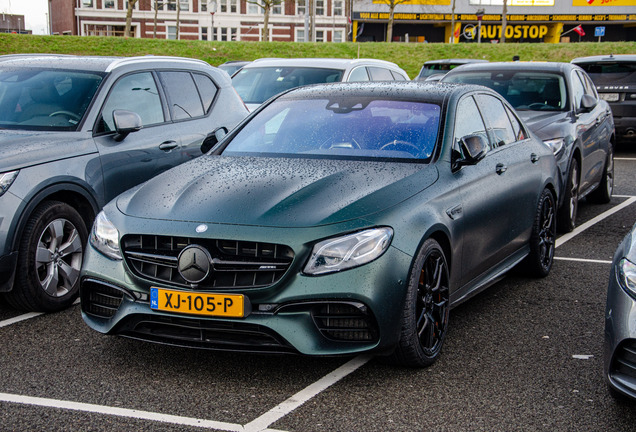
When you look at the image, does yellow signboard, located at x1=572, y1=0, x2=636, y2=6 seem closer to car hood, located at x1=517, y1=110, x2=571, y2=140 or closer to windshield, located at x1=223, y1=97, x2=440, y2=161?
car hood, located at x1=517, y1=110, x2=571, y2=140

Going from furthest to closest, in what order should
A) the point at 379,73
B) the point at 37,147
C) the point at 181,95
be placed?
the point at 379,73
the point at 181,95
the point at 37,147

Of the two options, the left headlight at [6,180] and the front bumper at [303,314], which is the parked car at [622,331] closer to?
the front bumper at [303,314]

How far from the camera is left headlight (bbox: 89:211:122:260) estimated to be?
4.48 m

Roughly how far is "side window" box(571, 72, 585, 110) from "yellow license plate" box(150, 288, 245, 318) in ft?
21.7

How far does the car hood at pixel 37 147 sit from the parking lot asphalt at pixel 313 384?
3.49 feet

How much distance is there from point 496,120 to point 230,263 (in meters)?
2.94

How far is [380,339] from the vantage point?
4.18m

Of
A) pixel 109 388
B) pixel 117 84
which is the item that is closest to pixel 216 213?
pixel 109 388

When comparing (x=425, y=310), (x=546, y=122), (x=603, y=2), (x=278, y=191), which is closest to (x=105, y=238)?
(x=278, y=191)

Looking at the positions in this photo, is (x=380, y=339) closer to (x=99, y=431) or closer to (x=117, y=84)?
(x=99, y=431)

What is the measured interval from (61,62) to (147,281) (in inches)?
131

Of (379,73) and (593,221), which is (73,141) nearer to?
(593,221)

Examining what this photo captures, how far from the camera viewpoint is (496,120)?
6.28 m

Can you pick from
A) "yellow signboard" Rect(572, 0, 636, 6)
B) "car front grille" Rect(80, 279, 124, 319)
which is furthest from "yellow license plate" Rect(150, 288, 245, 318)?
"yellow signboard" Rect(572, 0, 636, 6)
